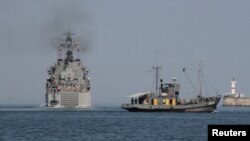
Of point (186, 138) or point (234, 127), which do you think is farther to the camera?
point (186, 138)

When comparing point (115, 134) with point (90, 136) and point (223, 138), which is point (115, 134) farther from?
point (223, 138)

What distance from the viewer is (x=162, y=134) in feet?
341

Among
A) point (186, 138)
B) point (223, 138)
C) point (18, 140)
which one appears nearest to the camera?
point (223, 138)

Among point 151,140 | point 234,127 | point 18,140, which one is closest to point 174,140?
point 151,140

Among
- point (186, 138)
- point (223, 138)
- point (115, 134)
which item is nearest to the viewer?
point (223, 138)

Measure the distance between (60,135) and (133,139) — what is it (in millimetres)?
10537

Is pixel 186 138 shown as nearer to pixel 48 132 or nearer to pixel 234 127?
pixel 48 132

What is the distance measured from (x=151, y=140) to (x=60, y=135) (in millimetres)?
13047

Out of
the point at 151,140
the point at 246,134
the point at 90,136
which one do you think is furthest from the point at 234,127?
the point at 90,136

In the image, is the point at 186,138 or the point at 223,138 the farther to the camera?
the point at 186,138

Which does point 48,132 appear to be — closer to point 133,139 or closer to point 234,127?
point 133,139

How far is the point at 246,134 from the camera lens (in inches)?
1799

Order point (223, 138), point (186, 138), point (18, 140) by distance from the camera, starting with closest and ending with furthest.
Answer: point (223, 138)
point (18, 140)
point (186, 138)

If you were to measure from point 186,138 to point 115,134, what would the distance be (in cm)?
1060
